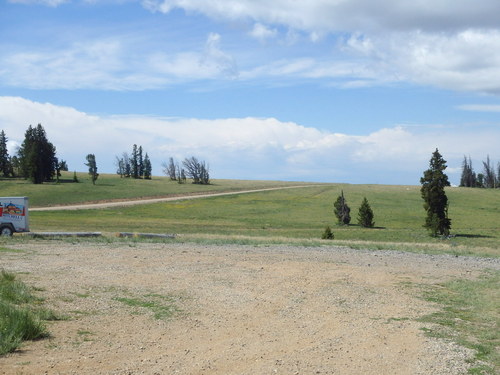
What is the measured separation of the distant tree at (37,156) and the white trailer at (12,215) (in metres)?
86.0

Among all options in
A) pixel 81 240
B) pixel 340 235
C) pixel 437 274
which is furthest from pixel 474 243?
pixel 81 240

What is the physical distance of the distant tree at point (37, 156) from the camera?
11438cm

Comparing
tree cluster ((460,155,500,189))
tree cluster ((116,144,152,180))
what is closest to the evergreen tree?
A: tree cluster ((116,144,152,180))

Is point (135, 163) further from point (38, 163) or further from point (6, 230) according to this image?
point (6, 230)

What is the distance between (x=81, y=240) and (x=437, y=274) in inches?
797

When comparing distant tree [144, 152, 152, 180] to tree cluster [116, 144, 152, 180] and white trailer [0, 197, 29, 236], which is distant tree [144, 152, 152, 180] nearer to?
tree cluster [116, 144, 152, 180]

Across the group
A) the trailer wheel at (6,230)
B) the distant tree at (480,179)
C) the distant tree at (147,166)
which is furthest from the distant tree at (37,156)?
the distant tree at (480,179)

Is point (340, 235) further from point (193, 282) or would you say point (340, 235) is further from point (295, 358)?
point (295, 358)

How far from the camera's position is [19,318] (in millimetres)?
9906

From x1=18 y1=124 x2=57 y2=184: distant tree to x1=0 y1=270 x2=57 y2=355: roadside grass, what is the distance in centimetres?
10910

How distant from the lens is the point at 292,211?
7975cm

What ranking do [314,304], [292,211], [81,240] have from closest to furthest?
[314,304] < [81,240] < [292,211]


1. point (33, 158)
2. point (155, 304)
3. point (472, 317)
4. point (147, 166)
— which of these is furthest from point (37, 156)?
point (472, 317)

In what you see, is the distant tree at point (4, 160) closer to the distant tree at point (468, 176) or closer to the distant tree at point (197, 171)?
the distant tree at point (197, 171)
